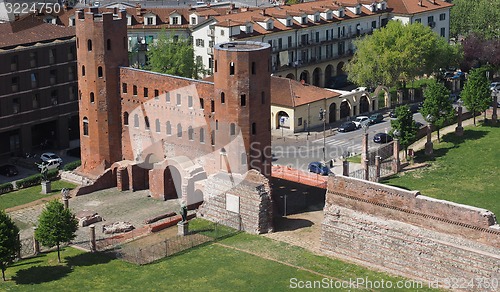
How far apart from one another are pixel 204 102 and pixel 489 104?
4180 centimetres

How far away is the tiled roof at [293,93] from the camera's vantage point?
13212cm

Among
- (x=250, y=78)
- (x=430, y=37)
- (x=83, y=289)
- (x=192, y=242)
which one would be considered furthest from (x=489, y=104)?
(x=83, y=289)

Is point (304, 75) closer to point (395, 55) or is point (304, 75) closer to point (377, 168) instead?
point (395, 55)

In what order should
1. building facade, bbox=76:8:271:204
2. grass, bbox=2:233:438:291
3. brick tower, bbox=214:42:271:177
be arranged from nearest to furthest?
1. grass, bbox=2:233:438:291
2. brick tower, bbox=214:42:271:177
3. building facade, bbox=76:8:271:204

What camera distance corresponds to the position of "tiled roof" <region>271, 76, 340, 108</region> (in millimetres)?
132125

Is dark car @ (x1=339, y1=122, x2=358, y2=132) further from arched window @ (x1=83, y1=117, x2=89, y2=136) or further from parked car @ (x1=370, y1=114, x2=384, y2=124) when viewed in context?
arched window @ (x1=83, y1=117, x2=89, y2=136)

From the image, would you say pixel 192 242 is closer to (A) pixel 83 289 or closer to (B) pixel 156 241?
(B) pixel 156 241

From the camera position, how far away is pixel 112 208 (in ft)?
344

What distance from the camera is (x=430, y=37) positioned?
479 feet

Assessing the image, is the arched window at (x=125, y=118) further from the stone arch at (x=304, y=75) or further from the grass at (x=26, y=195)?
the stone arch at (x=304, y=75)

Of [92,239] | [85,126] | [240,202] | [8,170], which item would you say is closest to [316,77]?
[85,126]

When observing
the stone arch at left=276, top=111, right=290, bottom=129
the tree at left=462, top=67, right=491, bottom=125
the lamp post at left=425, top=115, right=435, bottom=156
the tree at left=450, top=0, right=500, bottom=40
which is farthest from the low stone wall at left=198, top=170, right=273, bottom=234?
the tree at left=450, top=0, right=500, bottom=40

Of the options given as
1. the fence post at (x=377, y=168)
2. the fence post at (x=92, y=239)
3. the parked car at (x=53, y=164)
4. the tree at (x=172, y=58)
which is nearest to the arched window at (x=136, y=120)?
the parked car at (x=53, y=164)

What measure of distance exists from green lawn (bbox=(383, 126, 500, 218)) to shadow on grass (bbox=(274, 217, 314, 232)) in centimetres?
1472
